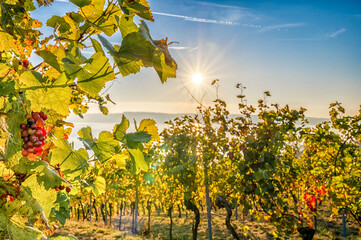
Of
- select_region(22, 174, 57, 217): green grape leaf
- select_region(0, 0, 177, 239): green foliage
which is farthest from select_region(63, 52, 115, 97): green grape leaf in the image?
select_region(22, 174, 57, 217): green grape leaf

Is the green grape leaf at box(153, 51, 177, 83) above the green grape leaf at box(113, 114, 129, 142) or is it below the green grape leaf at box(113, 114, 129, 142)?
above

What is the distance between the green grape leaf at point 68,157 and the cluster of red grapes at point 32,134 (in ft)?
0.20

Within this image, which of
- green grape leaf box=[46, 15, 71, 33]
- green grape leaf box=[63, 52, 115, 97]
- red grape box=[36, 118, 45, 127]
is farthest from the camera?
green grape leaf box=[46, 15, 71, 33]

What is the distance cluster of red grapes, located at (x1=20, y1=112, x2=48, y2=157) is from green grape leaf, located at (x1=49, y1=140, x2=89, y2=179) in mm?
62

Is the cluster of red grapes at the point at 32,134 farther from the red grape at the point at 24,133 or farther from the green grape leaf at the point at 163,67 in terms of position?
the green grape leaf at the point at 163,67

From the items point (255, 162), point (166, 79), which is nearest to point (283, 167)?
point (255, 162)

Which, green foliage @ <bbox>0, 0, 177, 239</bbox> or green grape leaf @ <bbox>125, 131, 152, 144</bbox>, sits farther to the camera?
green grape leaf @ <bbox>125, 131, 152, 144</bbox>

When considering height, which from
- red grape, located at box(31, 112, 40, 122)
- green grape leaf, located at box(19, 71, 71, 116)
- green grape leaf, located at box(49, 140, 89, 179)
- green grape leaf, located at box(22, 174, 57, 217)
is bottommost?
green grape leaf, located at box(22, 174, 57, 217)

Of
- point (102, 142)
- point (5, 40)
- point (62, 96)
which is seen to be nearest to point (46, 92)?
point (62, 96)

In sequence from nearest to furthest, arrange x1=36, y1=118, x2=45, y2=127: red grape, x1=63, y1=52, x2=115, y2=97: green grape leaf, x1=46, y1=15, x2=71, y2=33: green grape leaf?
x1=63, y1=52, x2=115, y2=97: green grape leaf
x1=36, y1=118, x2=45, y2=127: red grape
x1=46, y1=15, x2=71, y2=33: green grape leaf

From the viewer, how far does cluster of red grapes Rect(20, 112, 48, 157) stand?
0.84 metres

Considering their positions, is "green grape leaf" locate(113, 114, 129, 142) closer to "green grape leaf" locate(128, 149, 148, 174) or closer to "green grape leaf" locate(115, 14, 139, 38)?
"green grape leaf" locate(128, 149, 148, 174)

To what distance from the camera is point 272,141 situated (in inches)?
218

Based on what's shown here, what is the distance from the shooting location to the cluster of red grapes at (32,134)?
2.75 feet
